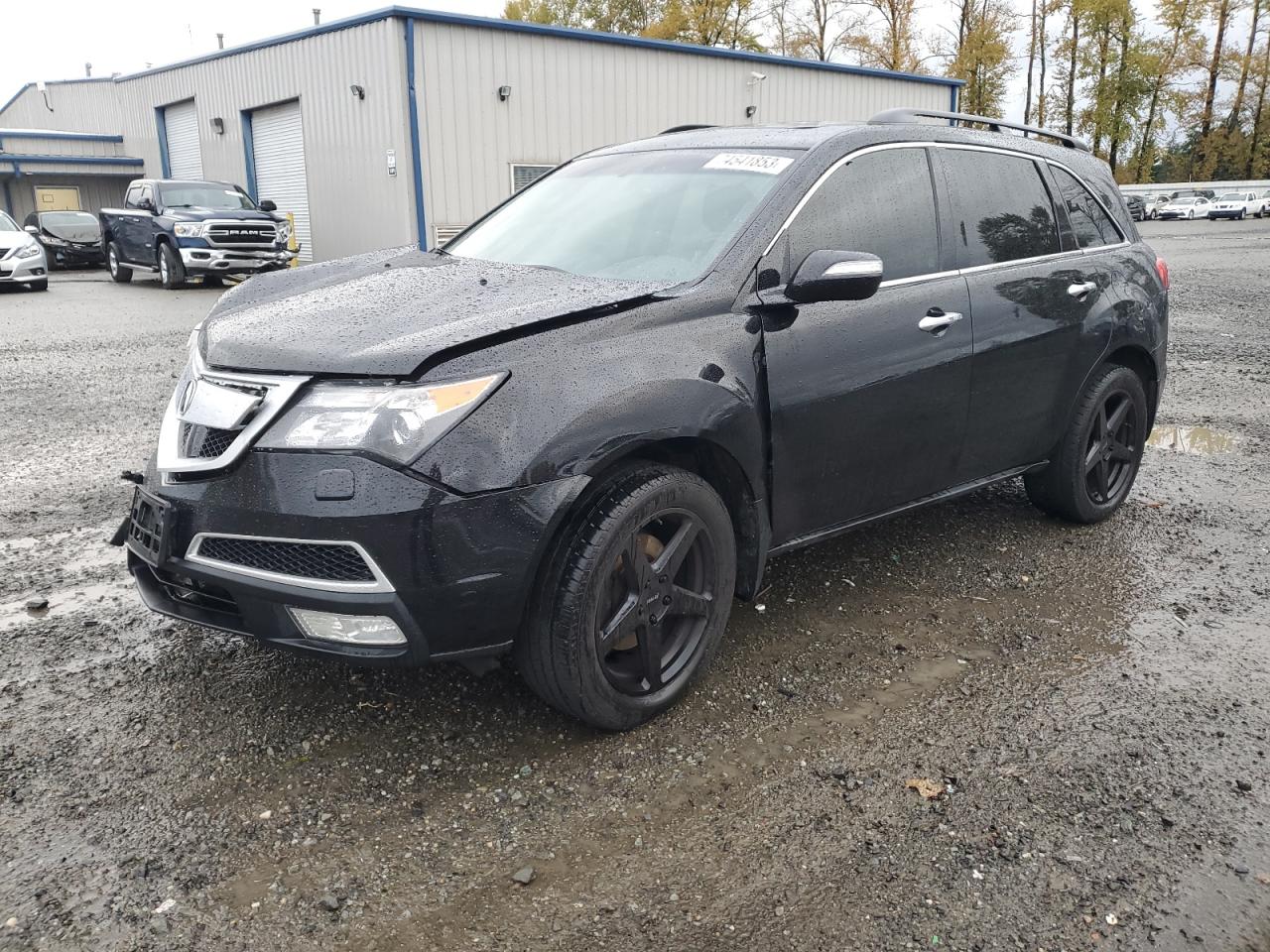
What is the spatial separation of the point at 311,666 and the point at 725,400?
1.67m

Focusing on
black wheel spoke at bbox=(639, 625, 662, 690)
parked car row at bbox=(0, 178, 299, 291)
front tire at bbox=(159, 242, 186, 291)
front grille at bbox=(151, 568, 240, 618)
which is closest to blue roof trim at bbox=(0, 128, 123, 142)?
parked car row at bbox=(0, 178, 299, 291)

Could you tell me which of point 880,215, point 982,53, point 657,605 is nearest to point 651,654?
point 657,605

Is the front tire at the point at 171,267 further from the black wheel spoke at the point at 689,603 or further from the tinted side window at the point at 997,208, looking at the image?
the black wheel spoke at the point at 689,603

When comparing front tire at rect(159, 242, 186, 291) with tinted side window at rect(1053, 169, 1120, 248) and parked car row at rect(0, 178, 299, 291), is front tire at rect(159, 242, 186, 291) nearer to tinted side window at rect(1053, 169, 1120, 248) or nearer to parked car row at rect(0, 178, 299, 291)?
parked car row at rect(0, 178, 299, 291)

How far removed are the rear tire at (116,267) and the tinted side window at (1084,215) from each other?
19.7 meters

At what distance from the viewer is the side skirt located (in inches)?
138

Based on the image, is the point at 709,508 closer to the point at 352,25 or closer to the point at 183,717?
the point at 183,717

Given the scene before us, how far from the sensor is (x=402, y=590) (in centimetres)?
254

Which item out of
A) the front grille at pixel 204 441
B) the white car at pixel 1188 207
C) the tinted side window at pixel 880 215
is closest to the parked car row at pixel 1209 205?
the white car at pixel 1188 207

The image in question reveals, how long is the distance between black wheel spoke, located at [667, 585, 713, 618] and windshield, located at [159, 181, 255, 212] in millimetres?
17277

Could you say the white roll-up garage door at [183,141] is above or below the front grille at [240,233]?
above

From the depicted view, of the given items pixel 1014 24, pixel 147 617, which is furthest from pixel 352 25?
pixel 1014 24

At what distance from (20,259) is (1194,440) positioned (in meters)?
17.9

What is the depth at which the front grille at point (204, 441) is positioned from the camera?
8.84 ft
